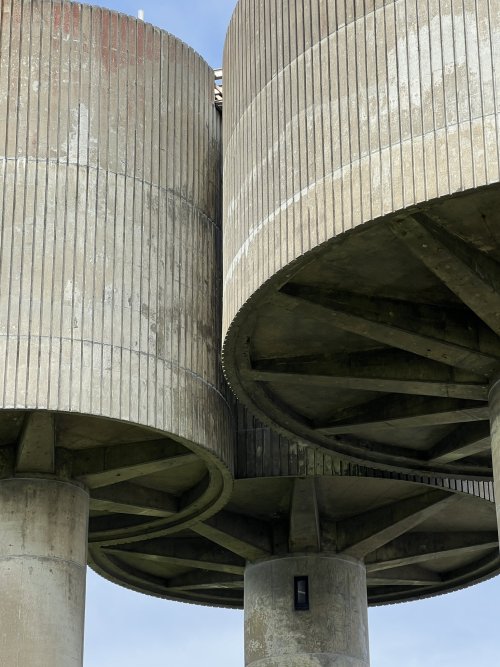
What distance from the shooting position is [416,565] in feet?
119

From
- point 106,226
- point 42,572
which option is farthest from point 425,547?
point 106,226

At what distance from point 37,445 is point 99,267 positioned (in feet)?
11.2

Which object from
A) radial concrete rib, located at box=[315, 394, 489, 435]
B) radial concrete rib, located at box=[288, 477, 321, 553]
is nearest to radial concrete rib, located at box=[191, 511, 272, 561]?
radial concrete rib, located at box=[288, 477, 321, 553]

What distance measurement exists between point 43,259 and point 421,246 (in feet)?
24.8

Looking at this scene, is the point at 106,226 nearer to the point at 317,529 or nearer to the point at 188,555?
the point at 317,529

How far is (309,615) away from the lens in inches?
1245

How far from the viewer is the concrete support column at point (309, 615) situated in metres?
31.4

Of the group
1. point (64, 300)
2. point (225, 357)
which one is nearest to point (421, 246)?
point (225, 357)

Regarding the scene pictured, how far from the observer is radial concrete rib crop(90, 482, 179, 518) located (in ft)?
94.0

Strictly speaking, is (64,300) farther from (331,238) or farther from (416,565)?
(416,565)

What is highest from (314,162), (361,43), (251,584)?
(361,43)

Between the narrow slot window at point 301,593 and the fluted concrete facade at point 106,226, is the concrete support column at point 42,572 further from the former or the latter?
the narrow slot window at point 301,593

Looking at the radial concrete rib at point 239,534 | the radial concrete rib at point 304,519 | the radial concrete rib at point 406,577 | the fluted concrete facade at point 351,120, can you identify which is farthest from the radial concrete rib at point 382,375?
the radial concrete rib at point 406,577

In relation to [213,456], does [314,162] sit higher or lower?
higher
